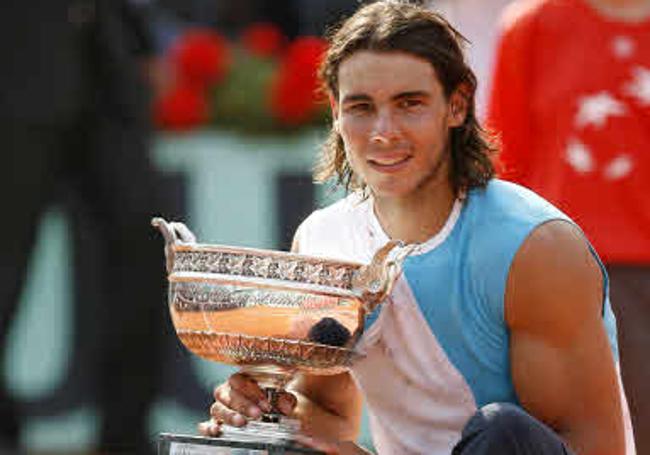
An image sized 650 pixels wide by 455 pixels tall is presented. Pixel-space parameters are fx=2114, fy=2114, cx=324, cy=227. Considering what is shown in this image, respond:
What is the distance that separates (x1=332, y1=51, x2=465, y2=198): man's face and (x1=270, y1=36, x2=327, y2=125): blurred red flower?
7.92ft

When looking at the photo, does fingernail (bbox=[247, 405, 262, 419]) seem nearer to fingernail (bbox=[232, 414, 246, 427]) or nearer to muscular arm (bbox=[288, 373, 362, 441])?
fingernail (bbox=[232, 414, 246, 427])

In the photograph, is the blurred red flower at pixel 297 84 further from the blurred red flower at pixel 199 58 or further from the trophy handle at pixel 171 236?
the trophy handle at pixel 171 236

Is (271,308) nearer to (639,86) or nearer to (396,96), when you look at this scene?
(396,96)

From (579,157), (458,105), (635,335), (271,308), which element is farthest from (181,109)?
(271,308)

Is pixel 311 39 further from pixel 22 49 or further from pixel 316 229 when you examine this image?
pixel 316 229

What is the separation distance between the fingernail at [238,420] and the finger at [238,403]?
0.01 meters

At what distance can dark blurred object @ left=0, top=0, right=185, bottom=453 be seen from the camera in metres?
5.42

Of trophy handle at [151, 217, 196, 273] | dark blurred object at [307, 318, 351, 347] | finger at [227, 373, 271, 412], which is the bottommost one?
finger at [227, 373, 271, 412]

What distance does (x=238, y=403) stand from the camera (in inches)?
134

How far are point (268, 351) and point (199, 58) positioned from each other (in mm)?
2815

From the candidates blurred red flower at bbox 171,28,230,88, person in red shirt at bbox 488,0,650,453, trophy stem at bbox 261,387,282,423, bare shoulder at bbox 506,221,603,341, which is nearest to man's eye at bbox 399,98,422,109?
bare shoulder at bbox 506,221,603,341

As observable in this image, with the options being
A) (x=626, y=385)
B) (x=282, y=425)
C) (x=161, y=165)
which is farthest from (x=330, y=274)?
(x=161, y=165)

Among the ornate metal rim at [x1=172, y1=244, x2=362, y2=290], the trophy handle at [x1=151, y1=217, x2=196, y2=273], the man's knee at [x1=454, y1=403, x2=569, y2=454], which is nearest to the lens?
the man's knee at [x1=454, y1=403, x2=569, y2=454]

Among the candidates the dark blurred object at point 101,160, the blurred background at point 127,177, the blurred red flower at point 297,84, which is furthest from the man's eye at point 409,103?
the blurred red flower at point 297,84
